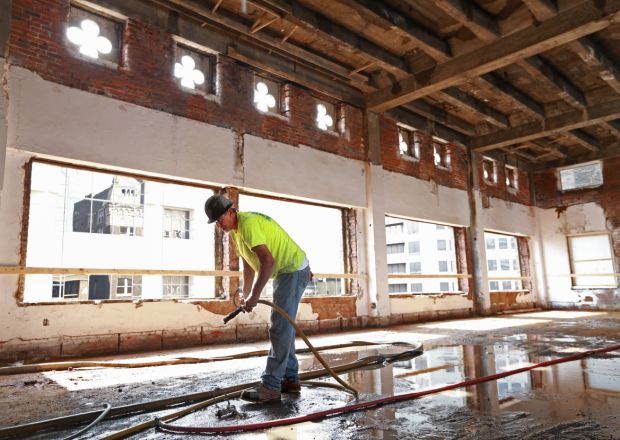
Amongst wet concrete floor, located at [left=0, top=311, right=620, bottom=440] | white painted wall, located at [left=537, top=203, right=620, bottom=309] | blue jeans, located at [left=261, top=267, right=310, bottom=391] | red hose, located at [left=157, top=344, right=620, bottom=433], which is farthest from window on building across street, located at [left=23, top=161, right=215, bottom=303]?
white painted wall, located at [left=537, top=203, right=620, bottom=309]

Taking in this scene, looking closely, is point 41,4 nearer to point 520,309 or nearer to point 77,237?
point 77,237

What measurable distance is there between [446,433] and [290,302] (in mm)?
1278

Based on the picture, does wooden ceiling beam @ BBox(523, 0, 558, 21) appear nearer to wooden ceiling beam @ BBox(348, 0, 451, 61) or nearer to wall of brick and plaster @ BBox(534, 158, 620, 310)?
wooden ceiling beam @ BBox(348, 0, 451, 61)

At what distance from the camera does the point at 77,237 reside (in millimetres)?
15523

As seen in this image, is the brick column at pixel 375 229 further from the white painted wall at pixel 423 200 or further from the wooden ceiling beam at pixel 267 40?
the wooden ceiling beam at pixel 267 40

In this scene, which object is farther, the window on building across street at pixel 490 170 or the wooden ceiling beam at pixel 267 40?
the window on building across street at pixel 490 170

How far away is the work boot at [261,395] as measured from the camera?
284 cm

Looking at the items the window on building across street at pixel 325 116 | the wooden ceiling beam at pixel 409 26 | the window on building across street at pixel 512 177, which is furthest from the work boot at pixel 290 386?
the window on building across street at pixel 512 177

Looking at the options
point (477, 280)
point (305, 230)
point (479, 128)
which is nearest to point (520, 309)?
point (477, 280)

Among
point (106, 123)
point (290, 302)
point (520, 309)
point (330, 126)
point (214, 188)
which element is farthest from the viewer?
point (520, 309)

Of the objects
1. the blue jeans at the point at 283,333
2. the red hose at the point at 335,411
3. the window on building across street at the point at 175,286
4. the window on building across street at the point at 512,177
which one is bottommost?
the red hose at the point at 335,411

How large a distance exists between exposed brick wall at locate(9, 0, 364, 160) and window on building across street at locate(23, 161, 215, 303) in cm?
425

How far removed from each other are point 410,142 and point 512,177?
5.16 metres

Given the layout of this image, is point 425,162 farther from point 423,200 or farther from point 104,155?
point 104,155
